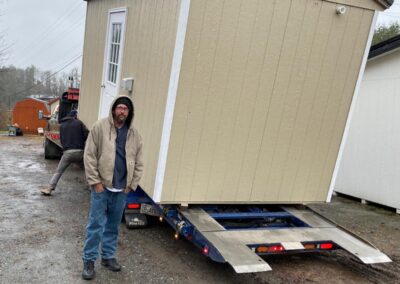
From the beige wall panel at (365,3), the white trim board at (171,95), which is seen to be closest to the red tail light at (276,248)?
the white trim board at (171,95)

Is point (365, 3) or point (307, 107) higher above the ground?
point (365, 3)

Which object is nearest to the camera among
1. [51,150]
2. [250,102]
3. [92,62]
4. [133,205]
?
[250,102]

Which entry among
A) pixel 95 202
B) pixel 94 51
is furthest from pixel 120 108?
pixel 94 51

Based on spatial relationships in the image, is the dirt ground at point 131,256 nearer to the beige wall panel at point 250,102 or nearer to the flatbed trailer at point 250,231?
the flatbed trailer at point 250,231

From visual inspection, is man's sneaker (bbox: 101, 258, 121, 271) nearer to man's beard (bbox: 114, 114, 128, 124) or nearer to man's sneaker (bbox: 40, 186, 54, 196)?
man's beard (bbox: 114, 114, 128, 124)

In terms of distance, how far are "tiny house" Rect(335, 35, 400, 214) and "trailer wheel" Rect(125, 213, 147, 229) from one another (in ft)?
15.6

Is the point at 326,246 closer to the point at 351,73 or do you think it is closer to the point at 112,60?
the point at 351,73

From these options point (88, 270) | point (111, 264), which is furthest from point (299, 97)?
point (88, 270)

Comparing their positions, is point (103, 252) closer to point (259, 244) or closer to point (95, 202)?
point (95, 202)

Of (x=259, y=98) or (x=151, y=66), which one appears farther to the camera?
(x=151, y=66)

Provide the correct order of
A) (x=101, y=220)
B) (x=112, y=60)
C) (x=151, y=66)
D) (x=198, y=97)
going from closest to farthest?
(x=101, y=220) < (x=198, y=97) < (x=151, y=66) < (x=112, y=60)

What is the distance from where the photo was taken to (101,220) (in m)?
3.55

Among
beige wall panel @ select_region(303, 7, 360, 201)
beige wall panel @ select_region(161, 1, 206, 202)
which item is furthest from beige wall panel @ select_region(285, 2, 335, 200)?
beige wall panel @ select_region(161, 1, 206, 202)

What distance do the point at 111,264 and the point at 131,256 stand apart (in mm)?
430
